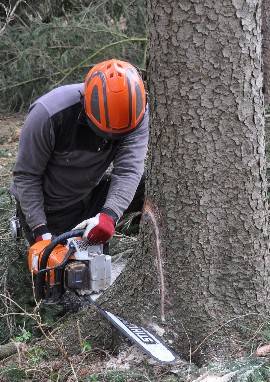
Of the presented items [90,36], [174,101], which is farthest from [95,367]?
[90,36]

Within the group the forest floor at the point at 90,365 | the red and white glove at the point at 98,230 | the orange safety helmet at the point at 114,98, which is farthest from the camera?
the red and white glove at the point at 98,230

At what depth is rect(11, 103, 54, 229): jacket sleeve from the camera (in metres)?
3.30

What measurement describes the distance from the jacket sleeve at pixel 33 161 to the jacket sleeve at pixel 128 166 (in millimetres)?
471

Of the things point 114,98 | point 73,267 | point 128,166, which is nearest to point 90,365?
point 73,267

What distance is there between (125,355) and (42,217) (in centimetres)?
133

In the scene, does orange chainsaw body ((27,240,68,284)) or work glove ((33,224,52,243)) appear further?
work glove ((33,224,52,243))

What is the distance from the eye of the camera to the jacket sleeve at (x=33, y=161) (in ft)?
10.8

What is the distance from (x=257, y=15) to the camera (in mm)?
2217

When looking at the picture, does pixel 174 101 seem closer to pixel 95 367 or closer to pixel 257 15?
pixel 257 15

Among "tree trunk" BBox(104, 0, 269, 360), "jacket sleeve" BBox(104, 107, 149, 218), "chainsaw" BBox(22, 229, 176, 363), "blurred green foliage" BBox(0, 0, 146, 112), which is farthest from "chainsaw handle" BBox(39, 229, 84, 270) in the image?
"blurred green foliage" BBox(0, 0, 146, 112)

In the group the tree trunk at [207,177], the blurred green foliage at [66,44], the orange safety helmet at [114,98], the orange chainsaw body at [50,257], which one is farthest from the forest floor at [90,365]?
the blurred green foliage at [66,44]

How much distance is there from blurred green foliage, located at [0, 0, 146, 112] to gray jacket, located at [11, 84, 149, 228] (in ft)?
14.5

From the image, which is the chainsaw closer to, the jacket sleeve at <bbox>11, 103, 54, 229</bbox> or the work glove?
the work glove

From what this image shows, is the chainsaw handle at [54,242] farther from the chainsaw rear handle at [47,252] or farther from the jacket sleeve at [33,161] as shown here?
the jacket sleeve at [33,161]
